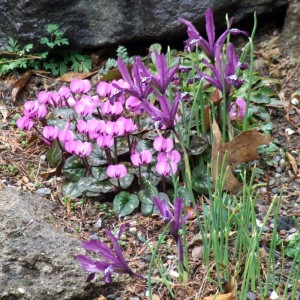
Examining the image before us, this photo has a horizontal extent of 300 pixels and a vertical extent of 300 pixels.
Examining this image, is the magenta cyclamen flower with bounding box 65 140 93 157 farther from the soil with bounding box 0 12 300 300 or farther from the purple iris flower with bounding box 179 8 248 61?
the purple iris flower with bounding box 179 8 248 61

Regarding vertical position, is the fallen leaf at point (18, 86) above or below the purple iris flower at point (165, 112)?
below

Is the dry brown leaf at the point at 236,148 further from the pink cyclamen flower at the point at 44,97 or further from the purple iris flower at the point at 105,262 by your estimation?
the pink cyclamen flower at the point at 44,97

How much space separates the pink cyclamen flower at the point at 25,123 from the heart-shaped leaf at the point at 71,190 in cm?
34

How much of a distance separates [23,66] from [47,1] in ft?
1.27

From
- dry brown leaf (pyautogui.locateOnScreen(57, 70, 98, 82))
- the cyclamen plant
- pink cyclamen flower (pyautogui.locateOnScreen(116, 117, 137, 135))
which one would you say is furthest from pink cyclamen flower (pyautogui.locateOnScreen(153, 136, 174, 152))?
dry brown leaf (pyautogui.locateOnScreen(57, 70, 98, 82))

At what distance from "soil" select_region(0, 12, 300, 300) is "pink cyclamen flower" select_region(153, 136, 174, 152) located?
0.97 feet

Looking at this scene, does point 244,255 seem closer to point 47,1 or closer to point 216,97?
point 216,97

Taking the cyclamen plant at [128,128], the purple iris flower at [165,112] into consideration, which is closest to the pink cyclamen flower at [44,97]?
the cyclamen plant at [128,128]

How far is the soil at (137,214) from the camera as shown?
2604mm

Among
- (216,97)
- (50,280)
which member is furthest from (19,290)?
(216,97)

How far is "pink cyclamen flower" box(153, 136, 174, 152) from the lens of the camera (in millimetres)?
2795

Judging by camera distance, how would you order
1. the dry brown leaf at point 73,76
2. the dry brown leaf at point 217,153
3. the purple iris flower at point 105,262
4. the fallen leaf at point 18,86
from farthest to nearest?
the dry brown leaf at point 73,76 → the fallen leaf at point 18,86 → the dry brown leaf at point 217,153 → the purple iris flower at point 105,262

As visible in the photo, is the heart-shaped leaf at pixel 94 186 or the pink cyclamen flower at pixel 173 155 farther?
the heart-shaped leaf at pixel 94 186

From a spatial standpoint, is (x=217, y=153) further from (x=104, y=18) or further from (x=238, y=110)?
(x=104, y=18)
